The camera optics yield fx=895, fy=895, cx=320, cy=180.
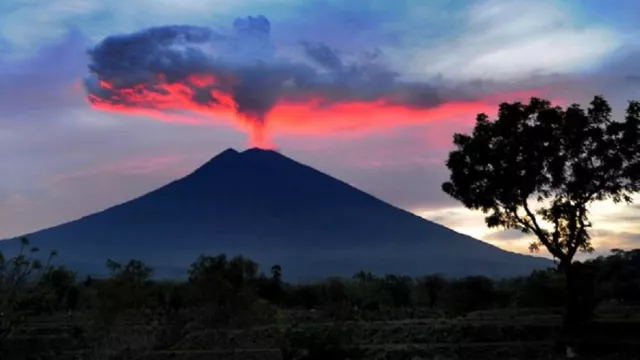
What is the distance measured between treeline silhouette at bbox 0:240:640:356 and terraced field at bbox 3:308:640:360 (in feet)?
2.11

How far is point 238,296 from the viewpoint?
30.0m

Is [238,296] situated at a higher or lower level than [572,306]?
lower

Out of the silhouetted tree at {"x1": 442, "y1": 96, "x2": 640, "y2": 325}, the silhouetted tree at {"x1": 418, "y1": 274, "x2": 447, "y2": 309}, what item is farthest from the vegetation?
the silhouetted tree at {"x1": 418, "y1": 274, "x2": 447, "y2": 309}

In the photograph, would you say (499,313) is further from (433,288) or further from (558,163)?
(433,288)

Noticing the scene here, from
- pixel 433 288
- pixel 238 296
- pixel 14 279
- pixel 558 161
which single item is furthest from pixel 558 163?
pixel 433 288

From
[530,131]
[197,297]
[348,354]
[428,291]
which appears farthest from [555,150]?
[428,291]

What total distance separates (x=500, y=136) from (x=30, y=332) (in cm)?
2314

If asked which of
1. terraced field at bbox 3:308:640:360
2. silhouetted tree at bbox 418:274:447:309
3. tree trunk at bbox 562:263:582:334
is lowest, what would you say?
terraced field at bbox 3:308:640:360

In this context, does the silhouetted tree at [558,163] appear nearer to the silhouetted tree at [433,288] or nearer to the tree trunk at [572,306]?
the tree trunk at [572,306]

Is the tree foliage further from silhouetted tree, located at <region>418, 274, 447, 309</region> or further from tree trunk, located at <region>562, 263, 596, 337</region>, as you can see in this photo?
silhouetted tree, located at <region>418, 274, 447, 309</region>

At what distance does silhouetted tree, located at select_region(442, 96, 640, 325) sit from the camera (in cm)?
3306

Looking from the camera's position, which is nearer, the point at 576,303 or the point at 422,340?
the point at 576,303

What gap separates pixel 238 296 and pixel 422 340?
7.46 m

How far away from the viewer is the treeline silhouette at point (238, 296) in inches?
726
